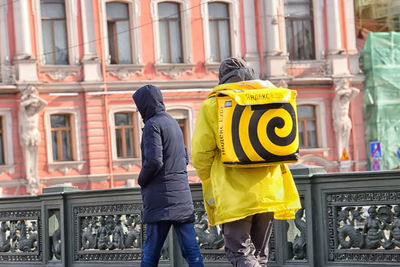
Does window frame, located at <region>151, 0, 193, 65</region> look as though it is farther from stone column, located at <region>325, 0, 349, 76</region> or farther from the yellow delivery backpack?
the yellow delivery backpack

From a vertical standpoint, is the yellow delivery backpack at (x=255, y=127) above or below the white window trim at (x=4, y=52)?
below

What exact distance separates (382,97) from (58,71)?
12676 mm

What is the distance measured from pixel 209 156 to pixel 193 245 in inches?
52.1

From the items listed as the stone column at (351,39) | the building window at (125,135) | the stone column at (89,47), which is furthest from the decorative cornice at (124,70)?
the stone column at (351,39)

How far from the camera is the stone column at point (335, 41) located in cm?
3891

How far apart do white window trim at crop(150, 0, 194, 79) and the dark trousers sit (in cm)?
3043

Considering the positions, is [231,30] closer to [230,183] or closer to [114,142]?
[114,142]

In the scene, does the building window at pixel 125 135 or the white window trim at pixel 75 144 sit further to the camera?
the building window at pixel 125 135

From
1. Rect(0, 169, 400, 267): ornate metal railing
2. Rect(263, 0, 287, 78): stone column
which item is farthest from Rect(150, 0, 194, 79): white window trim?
Rect(0, 169, 400, 267): ornate metal railing

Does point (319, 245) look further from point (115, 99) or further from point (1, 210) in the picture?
point (115, 99)

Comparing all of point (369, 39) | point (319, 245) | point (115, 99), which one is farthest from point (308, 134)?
point (319, 245)

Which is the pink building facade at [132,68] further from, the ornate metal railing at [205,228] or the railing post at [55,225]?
the railing post at [55,225]

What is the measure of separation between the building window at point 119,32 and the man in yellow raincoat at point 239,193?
30.4 meters

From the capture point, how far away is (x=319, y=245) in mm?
9102
